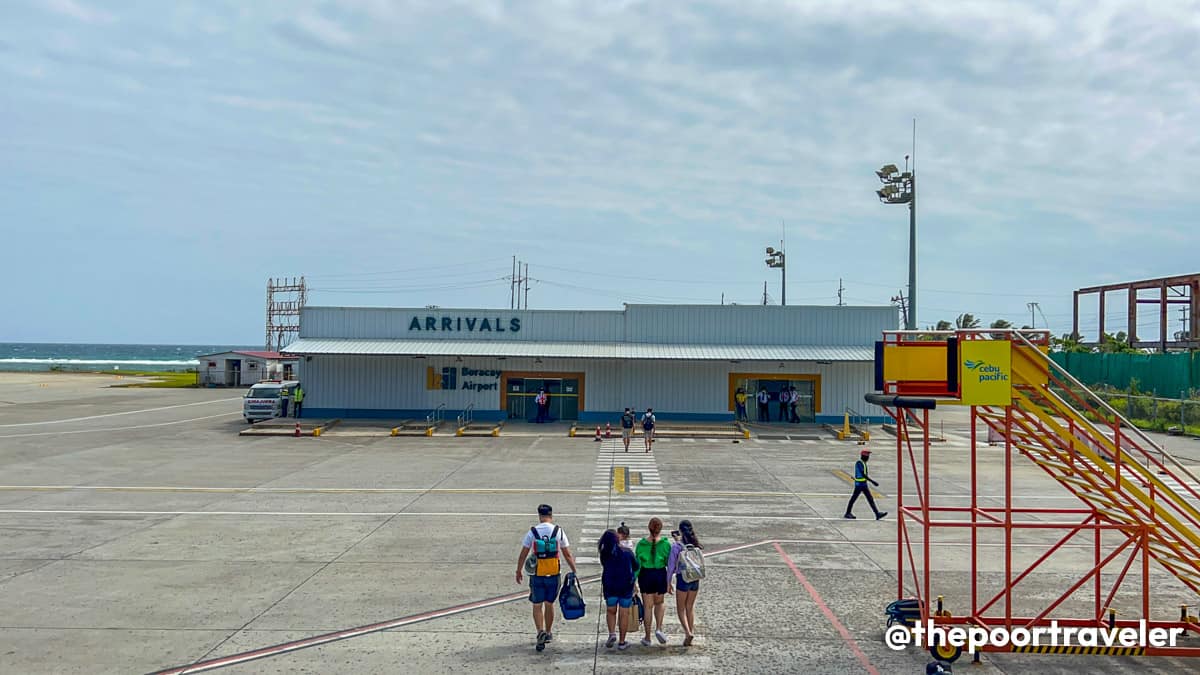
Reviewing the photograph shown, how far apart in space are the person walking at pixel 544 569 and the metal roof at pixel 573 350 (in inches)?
1150

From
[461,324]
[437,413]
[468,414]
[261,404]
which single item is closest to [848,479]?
[468,414]

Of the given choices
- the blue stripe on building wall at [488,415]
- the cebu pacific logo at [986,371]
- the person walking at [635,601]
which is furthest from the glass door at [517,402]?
the cebu pacific logo at [986,371]

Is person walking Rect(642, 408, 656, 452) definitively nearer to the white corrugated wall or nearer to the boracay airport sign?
the white corrugated wall

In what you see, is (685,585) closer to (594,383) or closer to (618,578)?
(618,578)

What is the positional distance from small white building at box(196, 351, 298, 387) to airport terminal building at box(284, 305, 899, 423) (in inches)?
1330

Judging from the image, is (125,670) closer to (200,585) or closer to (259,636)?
(259,636)

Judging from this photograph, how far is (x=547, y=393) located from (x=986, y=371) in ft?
108

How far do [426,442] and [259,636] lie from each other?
24.2 meters

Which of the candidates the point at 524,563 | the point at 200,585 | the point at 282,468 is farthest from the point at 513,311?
the point at 524,563

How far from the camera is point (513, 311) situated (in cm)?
4281

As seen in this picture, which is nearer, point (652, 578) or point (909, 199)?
point (652, 578)

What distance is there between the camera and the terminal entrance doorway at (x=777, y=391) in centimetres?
4200

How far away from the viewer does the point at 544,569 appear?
10273 mm

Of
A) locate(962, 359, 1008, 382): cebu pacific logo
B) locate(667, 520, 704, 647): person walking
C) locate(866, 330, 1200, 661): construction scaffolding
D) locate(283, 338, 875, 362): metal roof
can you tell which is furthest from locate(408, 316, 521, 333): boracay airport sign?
locate(962, 359, 1008, 382): cebu pacific logo
